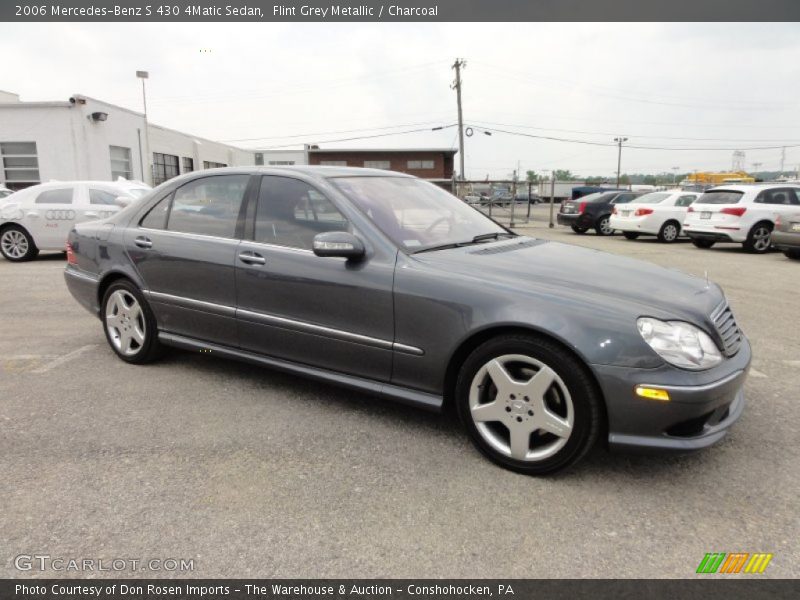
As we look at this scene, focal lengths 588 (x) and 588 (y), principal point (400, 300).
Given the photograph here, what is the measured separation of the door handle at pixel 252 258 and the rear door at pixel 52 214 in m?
8.20

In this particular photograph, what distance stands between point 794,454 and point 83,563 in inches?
133

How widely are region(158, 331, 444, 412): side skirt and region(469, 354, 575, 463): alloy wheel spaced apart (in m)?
0.28

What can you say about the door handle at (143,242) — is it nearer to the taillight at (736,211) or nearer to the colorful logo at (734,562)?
the colorful logo at (734,562)

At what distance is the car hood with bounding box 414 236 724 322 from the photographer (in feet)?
9.25

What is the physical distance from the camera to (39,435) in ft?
10.9

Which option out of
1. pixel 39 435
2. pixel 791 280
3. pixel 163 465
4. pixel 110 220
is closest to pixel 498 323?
pixel 163 465

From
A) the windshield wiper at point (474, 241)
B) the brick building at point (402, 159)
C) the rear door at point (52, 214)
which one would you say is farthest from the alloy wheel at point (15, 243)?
the brick building at point (402, 159)

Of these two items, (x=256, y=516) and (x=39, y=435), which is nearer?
(x=256, y=516)

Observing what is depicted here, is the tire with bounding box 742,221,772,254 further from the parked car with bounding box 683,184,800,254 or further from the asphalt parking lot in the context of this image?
the asphalt parking lot

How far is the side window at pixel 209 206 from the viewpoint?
3973mm

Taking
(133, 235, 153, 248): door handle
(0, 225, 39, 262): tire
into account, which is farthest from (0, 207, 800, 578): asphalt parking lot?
(0, 225, 39, 262): tire

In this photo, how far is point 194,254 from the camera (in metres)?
4.02
